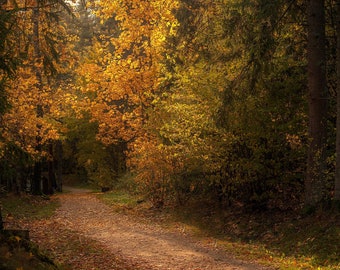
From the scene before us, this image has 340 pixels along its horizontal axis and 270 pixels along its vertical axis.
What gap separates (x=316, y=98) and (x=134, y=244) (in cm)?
641

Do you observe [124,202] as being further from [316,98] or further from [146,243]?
[316,98]

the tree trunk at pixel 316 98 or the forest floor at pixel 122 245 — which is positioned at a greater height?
the tree trunk at pixel 316 98

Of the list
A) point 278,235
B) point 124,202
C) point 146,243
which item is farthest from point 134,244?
point 124,202

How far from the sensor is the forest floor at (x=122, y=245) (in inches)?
342

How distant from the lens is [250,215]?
12.9m

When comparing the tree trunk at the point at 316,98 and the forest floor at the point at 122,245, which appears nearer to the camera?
the forest floor at the point at 122,245

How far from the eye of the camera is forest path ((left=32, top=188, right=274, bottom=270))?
8.75 meters

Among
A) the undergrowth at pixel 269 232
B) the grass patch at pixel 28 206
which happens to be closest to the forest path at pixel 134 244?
the undergrowth at pixel 269 232

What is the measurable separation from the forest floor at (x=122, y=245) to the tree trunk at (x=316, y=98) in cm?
334

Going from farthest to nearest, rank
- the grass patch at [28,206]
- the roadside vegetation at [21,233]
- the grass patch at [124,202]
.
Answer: the grass patch at [124,202]
the grass patch at [28,206]
the roadside vegetation at [21,233]

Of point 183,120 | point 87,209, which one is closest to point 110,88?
point 87,209

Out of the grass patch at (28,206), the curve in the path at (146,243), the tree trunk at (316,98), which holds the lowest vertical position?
the curve in the path at (146,243)

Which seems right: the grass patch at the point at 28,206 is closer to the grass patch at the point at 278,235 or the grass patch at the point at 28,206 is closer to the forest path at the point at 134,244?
the forest path at the point at 134,244

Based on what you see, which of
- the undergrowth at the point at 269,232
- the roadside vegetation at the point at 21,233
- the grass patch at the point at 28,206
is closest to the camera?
the roadside vegetation at the point at 21,233
